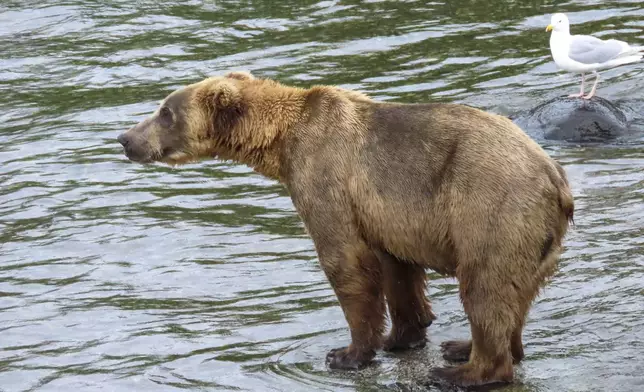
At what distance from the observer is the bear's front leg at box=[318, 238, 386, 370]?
23.9ft

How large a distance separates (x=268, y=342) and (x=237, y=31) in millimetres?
9739

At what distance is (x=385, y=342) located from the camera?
7.77 metres

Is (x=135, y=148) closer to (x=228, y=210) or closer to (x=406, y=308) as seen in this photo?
(x=406, y=308)

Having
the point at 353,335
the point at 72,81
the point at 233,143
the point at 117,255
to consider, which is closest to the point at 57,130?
the point at 72,81

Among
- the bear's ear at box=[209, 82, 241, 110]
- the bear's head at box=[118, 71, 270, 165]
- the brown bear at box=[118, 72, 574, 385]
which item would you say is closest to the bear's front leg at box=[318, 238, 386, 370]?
the brown bear at box=[118, 72, 574, 385]

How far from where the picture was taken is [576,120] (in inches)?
491

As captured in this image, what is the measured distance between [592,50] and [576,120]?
0.94 meters

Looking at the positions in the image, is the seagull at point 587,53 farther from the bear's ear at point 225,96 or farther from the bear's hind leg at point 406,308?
the bear's ear at point 225,96

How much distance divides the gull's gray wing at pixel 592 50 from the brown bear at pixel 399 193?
18.4ft

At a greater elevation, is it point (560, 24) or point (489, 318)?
point (560, 24)

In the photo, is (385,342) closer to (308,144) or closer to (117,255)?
(308,144)

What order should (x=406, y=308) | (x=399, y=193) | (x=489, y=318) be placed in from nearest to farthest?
1. (x=489, y=318)
2. (x=399, y=193)
3. (x=406, y=308)

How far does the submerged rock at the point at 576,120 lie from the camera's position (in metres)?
12.3

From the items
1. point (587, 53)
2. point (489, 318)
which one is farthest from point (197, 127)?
point (587, 53)
